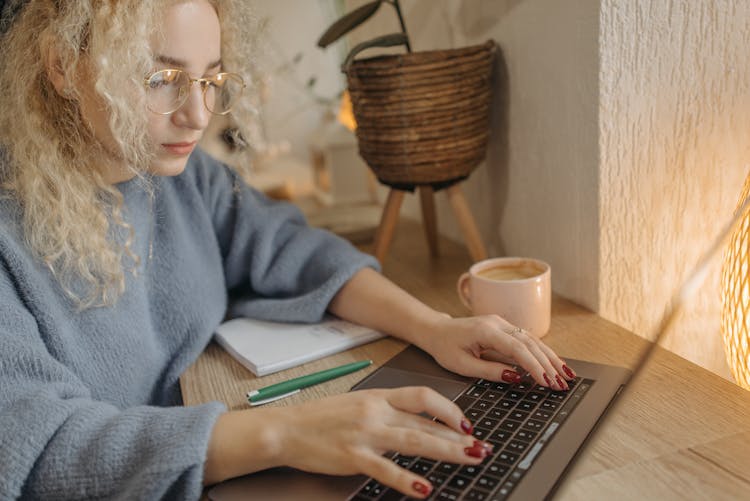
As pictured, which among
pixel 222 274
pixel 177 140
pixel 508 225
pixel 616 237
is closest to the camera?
pixel 177 140

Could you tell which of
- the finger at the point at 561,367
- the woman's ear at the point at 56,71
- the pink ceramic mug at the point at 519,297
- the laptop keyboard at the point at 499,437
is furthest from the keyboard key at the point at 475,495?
the woman's ear at the point at 56,71

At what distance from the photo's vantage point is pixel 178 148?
82 cm

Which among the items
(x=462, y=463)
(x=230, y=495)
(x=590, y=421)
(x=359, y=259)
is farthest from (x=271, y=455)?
(x=359, y=259)

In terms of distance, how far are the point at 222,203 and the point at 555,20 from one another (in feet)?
1.74

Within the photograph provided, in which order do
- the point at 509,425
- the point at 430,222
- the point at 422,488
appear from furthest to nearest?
the point at 430,222
the point at 509,425
the point at 422,488

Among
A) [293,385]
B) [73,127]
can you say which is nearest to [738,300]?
[293,385]

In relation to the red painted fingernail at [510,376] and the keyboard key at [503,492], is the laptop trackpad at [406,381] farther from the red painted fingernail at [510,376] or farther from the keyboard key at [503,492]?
the keyboard key at [503,492]

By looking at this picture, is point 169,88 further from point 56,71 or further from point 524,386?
point 524,386

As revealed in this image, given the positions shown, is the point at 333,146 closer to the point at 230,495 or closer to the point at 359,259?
the point at 359,259

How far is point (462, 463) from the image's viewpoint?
595 millimetres

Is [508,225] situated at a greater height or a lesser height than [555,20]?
lesser

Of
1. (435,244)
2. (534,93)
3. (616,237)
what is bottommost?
(435,244)

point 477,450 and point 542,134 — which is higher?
point 542,134

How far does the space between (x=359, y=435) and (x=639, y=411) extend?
0.91 ft
